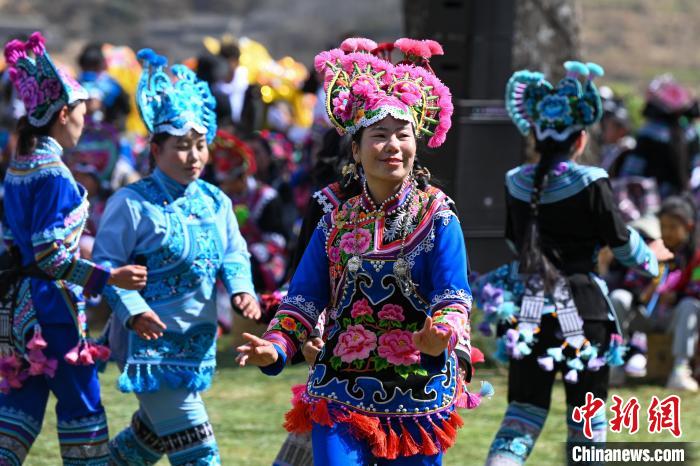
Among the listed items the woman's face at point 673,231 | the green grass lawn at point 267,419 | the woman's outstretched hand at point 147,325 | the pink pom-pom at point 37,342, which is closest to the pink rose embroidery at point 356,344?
the woman's outstretched hand at point 147,325

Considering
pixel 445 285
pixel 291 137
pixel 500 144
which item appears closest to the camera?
pixel 445 285

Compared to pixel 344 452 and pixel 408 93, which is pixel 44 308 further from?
pixel 408 93

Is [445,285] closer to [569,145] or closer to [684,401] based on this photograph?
[569,145]

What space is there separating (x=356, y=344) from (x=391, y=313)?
6.2 inches

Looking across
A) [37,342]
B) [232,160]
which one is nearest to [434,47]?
[37,342]

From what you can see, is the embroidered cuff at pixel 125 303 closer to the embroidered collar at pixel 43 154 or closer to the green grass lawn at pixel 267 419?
the embroidered collar at pixel 43 154

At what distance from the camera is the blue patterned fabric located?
6.24 m

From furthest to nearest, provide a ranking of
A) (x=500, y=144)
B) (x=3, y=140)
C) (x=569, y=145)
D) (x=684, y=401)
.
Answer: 1. (x=3, y=140)
2. (x=500, y=144)
3. (x=684, y=401)
4. (x=569, y=145)

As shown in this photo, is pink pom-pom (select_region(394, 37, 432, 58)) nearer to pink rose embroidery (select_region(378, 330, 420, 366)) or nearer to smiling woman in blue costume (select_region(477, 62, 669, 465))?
pink rose embroidery (select_region(378, 330, 420, 366))

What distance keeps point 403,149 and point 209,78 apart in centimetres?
930

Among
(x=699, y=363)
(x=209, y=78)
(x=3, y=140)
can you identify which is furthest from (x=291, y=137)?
(x=699, y=363)

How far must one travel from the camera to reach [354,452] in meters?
4.46

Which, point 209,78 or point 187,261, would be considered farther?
point 209,78

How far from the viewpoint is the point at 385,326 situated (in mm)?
4543
